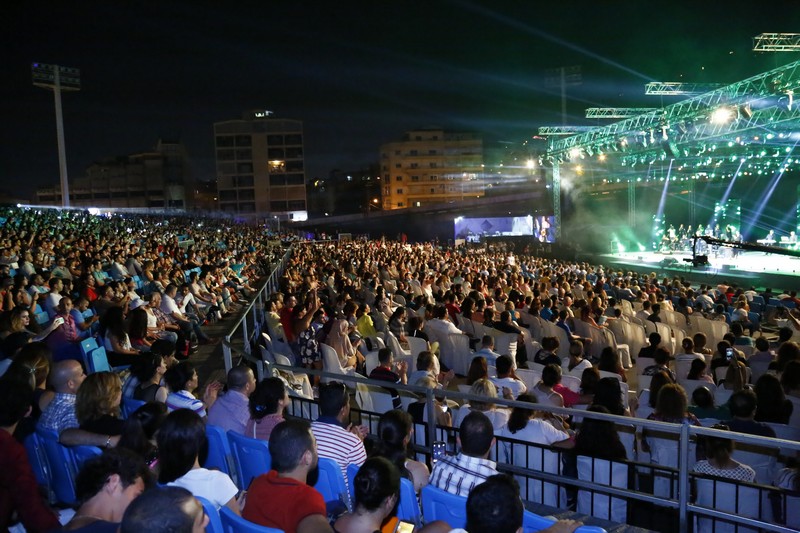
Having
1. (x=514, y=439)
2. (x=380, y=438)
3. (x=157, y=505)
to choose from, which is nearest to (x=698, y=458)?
(x=514, y=439)

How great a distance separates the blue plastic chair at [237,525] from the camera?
2.37m

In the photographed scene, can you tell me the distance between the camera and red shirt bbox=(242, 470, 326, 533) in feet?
9.20

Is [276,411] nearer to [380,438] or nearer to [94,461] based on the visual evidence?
[380,438]

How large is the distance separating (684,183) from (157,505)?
3621 centimetres

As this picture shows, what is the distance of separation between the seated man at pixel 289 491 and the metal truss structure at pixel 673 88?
24.5m

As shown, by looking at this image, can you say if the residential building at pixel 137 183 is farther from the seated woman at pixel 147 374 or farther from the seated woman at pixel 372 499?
the seated woman at pixel 372 499

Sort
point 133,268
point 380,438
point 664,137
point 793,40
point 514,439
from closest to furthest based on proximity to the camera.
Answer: point 380,438, point 514,439, point 133,268, point 793,40, point 664,137

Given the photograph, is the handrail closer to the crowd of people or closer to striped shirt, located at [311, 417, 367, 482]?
the crowd of people

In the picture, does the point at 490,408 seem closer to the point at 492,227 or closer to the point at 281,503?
the point at 281,503

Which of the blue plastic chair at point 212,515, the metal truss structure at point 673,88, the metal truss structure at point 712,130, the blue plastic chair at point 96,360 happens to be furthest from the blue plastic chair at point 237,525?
the metal truss structure at point 673,88

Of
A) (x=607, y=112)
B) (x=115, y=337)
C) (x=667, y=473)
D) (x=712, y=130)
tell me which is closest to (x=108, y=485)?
(x=667, y=473)

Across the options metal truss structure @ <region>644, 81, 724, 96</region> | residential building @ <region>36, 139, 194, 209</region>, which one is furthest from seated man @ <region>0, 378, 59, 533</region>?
residential building @ <region>36, 139, 194, 209</region>

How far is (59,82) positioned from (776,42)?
50651mm

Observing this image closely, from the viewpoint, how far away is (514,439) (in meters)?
4.54
